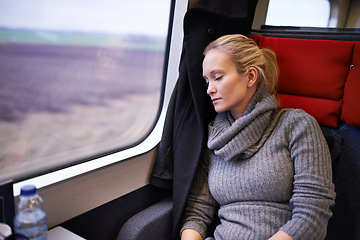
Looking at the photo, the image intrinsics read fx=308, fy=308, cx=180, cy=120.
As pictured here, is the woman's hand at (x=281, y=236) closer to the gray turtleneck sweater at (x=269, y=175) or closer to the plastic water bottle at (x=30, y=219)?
the gray turtleneck sweater at (x=269, y=175)

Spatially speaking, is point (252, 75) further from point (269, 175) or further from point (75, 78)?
point (75, 78)

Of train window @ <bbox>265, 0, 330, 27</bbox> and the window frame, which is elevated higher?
train window @ <bbox>265, 0, 330, 27</bbox>

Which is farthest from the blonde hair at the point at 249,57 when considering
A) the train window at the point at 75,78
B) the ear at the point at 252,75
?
the train window at the point at 75,78

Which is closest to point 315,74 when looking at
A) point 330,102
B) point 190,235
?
point 330,102

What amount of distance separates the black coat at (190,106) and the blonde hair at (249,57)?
0.11 meters

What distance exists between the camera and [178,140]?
143 centimetres

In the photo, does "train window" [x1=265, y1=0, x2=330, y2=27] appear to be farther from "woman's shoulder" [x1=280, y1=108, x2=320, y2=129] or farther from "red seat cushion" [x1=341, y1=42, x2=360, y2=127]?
"woman's shoulder" [x1=280, y1=108, x2=320, y2=129]

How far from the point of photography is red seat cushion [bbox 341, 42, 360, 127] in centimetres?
127

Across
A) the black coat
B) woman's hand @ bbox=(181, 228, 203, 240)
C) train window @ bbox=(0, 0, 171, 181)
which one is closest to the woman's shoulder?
the black coat

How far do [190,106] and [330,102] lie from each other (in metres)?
0.63

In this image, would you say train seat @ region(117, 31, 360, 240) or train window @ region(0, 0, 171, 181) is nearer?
train window @ region(0, 0, 171, 181)

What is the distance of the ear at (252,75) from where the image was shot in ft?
4.12

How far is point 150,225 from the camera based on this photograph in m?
1.30

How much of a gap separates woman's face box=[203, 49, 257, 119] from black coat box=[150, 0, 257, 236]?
136 millimetres
